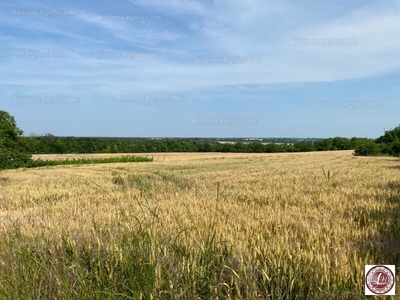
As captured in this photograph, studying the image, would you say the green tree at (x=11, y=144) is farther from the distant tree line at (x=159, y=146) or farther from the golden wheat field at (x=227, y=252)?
the golden wheat field at (x=227, y=252)

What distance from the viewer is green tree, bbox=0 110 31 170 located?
3938 centimetres

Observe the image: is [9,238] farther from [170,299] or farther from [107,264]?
[170,299]

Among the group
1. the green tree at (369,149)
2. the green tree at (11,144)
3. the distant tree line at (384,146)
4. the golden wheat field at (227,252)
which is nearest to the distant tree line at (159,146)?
the distant tree line at (384,146)

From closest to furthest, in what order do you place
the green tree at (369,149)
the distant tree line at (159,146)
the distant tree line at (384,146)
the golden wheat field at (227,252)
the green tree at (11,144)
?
the golden wheat field at (227,252) < the green tree at (11,144) < the distant tree line at (384,146) < the green tree at (369,149) < the distant tree line at (159,146)

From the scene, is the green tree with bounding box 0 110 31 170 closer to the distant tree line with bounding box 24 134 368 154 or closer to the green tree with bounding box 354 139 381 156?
the distant tree line with bounding box 24 134 368 154

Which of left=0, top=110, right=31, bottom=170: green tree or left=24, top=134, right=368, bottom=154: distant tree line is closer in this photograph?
left=0, top=110, right=31, bottom=170: green tree

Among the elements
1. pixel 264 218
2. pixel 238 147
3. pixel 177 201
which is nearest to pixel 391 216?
pixel 264 218

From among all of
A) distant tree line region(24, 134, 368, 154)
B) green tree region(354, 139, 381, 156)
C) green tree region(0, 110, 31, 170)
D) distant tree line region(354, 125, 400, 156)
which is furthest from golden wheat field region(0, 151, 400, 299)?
distant tree line region(24, 134, 368, 154)

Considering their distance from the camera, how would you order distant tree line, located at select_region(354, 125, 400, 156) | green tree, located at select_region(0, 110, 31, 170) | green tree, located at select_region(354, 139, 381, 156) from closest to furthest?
green tree, located at select_region(0, 110, 31, 170) < distant tree line, located at select_region(354, 125, 400, 156) < green tree, located at select_region(354, 139, 381, 156)

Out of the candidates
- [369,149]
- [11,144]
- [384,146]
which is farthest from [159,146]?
[384,146]

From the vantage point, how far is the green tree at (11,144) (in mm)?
39375

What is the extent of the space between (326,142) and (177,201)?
83085 mm

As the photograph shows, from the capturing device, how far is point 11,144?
46.5 metres

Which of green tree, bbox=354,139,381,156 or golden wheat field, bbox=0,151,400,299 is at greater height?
green tree, bbox=354,139,381,156
